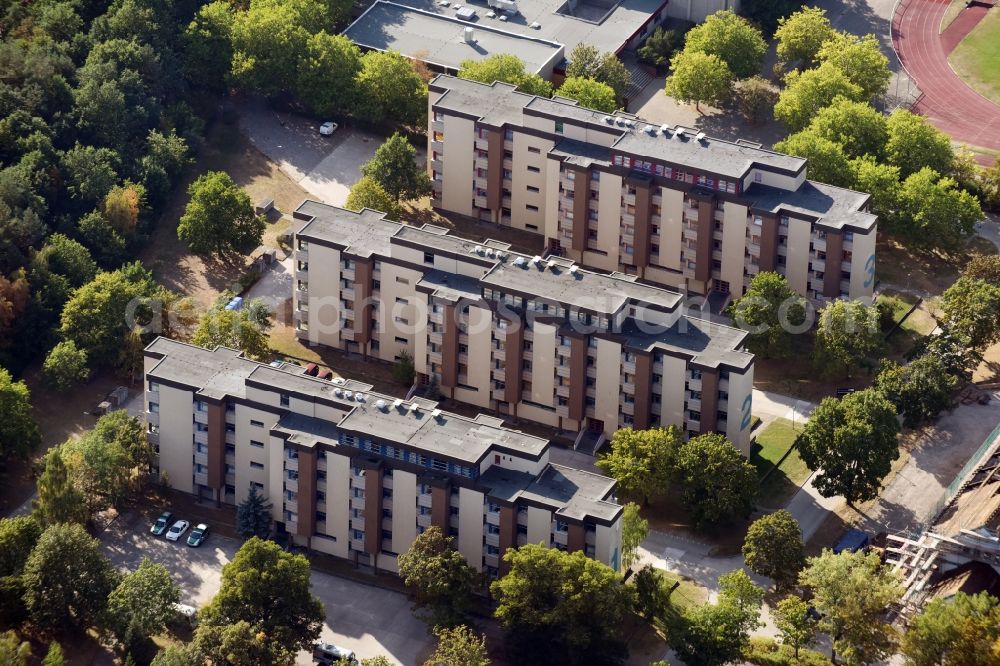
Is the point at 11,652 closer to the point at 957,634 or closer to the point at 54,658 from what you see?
the point at 54,658

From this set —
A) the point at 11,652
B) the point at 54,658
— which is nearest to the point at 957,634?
the point at 54,658

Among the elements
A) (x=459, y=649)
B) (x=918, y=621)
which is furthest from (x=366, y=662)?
(x=918, y=621)

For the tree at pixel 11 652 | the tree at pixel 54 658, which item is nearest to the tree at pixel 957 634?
the tree at pixel 54 658

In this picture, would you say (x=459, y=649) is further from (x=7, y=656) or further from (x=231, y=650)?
(x=7, y=656)

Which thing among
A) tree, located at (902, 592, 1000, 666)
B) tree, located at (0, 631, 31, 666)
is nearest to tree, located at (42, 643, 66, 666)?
tree, located at (0, 631, 31, 666)

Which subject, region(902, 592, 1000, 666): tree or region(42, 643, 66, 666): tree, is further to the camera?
region(42, 643, 66, 666): tree

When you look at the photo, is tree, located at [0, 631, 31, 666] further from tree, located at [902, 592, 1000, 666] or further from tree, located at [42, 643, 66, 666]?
tree, located at [902, 592, 1000, 666]

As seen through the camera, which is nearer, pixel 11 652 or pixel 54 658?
pixel 11 652

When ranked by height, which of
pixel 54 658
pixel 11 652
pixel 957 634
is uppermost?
pixel 957 634
